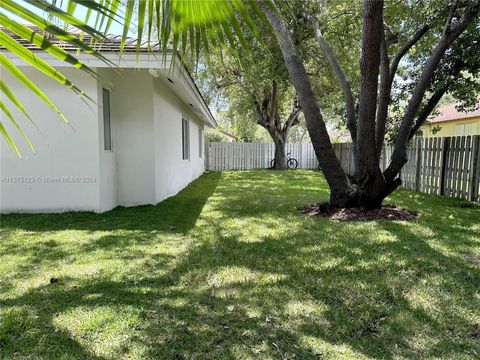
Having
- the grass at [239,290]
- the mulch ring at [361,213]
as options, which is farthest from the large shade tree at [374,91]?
the grass at [239,290]

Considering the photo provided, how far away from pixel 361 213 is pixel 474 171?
346 cm

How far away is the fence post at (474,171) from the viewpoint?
7162 mm

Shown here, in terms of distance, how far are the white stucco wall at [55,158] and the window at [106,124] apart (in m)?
0.32

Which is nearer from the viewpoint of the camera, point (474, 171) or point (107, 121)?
point (107, 121)

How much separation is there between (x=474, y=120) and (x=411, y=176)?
38.2 feet

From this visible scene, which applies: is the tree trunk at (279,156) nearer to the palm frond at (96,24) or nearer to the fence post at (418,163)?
the fence post at (418,163)

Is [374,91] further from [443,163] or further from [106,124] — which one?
[106,124]

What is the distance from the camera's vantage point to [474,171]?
7223 mm

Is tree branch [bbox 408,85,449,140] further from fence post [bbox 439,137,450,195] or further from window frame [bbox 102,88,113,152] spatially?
window frame [bbox 102,88,113,152]

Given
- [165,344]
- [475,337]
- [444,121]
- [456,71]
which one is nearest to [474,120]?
[444,121]

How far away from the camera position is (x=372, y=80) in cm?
524

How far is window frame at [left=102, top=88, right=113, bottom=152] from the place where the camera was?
6.05 m

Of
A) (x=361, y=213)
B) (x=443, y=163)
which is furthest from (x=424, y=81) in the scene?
(x=443, y=163)

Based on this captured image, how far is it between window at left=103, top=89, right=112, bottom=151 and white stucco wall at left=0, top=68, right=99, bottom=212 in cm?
32
